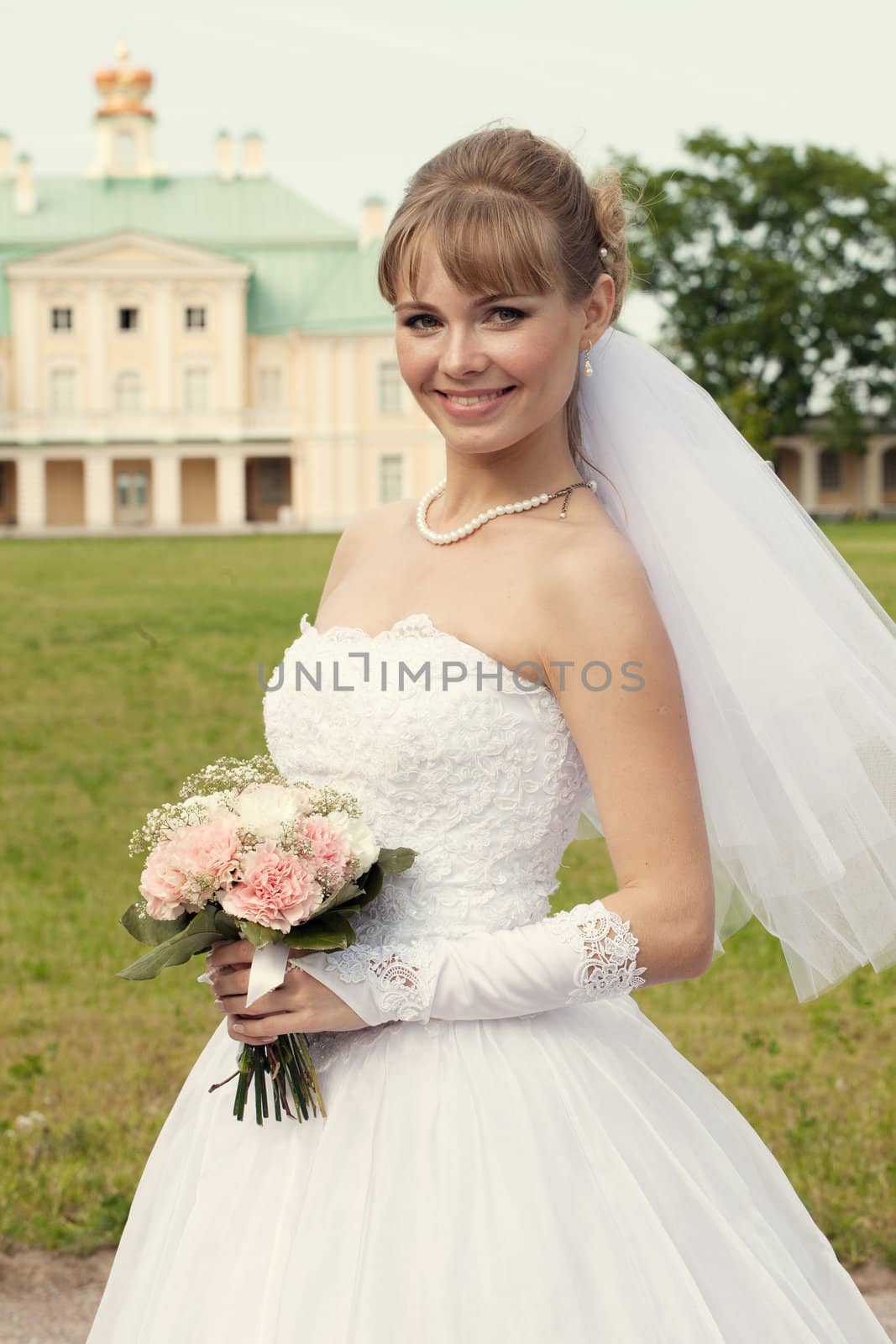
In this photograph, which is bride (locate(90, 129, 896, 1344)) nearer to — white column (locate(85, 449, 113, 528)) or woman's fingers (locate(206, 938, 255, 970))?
woman's fingers (locate(206, 938, 255, 970))

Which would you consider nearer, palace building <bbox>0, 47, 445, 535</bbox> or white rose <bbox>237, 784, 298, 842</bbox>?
white rose <bbox>237, 784, 298, 842</bbox>

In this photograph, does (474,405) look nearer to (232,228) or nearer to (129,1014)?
(129,1014)

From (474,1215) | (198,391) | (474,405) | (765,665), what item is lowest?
(474,1215)

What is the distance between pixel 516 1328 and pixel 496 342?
Answer: 1464 mm

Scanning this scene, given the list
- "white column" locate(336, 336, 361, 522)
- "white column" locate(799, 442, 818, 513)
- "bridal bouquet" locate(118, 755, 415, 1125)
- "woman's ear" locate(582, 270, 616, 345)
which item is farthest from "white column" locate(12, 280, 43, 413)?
"bridal bouquet" locate(118, 755, 415, 1125)

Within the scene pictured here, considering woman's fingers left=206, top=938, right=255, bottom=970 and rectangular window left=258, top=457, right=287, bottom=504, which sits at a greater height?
rectangular window left=258, top=457, right=287, bottom=504

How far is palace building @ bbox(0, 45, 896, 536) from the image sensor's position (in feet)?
217

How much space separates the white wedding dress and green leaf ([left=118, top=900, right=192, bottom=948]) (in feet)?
1.11

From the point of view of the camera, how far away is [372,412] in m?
66.9

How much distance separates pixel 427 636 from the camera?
255 cm

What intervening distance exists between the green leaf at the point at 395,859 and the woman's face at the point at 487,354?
659mm

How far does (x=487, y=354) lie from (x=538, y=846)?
0.79m

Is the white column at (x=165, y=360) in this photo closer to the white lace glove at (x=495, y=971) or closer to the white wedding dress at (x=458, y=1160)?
the white wedding dress at (x=458, y=1160)

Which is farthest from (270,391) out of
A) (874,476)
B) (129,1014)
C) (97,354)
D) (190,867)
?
(190,867)
